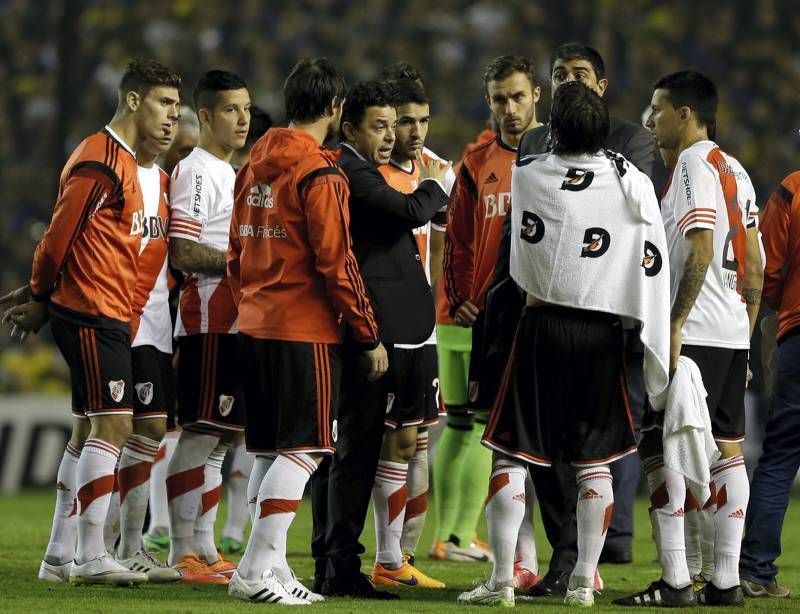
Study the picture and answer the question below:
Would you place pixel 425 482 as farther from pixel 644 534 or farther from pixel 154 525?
pixel 644 534

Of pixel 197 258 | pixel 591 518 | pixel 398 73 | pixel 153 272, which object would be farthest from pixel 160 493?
pixel 591 518

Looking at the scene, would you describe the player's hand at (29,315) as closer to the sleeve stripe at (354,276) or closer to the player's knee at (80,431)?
the player's knee at (80,431)

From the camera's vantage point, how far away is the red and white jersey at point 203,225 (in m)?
6.30

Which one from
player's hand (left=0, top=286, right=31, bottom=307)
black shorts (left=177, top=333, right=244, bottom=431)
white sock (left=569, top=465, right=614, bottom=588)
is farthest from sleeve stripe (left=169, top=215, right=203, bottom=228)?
white sock (left=569, top=465, right=614, bottom=588)

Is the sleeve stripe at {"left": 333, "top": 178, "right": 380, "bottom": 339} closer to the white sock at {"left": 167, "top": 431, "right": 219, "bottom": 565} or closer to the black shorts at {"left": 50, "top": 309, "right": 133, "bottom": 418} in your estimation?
the black shorts at {"left": 50, "top": 309, "right": 133, "bottom": 418}

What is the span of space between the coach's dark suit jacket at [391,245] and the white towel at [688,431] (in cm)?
114

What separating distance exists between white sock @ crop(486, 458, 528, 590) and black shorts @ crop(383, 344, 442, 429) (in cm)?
83

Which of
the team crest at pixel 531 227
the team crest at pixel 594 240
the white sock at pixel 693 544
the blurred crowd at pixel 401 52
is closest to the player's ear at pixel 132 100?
the team crest at pixel 531 227

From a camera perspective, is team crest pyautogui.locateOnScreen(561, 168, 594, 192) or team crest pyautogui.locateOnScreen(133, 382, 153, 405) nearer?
team crest pyautogui.locateOnScreen(561, 168, 594, 192)

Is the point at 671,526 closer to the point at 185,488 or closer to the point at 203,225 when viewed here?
the point at 185,488

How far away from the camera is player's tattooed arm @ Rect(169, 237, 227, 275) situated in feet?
20.5

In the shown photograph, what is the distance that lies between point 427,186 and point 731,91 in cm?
1054

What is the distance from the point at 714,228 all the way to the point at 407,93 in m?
1.52

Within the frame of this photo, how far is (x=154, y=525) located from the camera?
7.56 metres
